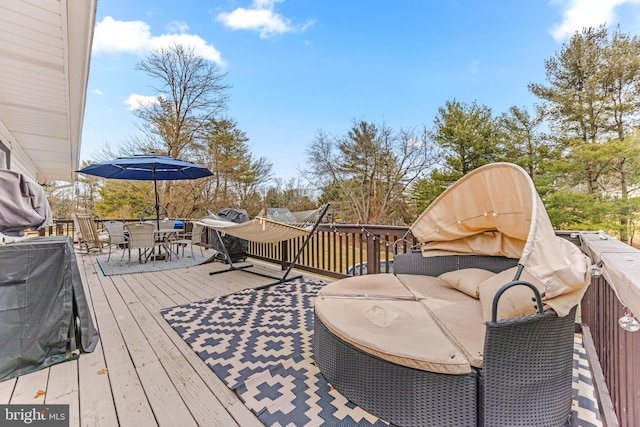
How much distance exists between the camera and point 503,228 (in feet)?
7.27

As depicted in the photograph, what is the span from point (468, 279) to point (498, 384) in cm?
108

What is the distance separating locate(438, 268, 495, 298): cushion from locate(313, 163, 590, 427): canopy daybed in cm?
1

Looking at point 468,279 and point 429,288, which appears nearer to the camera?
point 468,279

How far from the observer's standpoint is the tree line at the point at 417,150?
11.0 meters

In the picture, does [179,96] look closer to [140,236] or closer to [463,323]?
[140,236]

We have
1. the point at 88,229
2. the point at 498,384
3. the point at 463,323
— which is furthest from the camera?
the point at 88,229

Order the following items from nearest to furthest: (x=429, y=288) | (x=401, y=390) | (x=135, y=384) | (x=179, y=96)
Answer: (x=401, y=390), (x=135, y=384), (x=429, y=288), (x=179, y=96)

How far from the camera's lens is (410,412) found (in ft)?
4.77

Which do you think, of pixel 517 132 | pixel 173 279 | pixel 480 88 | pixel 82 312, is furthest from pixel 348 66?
pixel 82 312

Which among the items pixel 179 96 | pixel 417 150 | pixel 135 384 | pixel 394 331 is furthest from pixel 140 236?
pixel 417 150

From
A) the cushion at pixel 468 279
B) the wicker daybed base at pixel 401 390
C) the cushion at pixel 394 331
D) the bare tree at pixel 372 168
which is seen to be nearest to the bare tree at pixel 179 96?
the bare tree at pixel 372 168

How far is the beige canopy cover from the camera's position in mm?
1346

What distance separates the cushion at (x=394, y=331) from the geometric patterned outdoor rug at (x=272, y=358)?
397mm

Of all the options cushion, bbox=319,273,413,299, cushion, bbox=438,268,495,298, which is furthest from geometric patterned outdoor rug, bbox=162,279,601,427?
cushion, bbox=438,268,495,298
